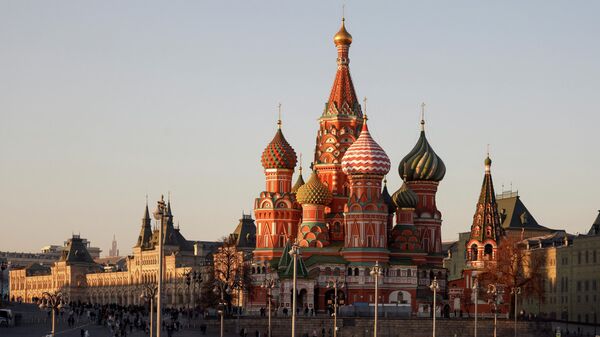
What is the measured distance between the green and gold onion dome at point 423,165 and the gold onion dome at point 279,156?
11344 millimetres

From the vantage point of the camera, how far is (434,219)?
433ft

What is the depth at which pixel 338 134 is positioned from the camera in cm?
13062

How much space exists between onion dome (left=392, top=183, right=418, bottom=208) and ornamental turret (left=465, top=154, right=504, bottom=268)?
6313mm

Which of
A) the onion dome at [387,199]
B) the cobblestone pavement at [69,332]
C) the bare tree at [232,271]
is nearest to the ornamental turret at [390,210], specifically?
the onion dome at [387,199]

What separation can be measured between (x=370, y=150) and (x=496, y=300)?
21240 millimetres

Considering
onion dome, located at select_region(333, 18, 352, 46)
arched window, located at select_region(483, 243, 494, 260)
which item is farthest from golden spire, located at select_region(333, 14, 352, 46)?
arched window, located at select_region(483, 243, 494, 260)

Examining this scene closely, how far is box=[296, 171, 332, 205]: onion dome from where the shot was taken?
124 metres

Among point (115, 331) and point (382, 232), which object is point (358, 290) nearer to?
point (382, 232)

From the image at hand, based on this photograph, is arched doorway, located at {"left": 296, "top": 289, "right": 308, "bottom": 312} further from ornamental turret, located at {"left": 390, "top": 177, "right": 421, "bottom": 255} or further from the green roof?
ornamental turret, located at {"left": 390, "top": 177, "right": 421, "bottom": 255}

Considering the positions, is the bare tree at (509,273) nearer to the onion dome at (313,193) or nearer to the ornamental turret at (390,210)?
the ornamental turret at (390,210)

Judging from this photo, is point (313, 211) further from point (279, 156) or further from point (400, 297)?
point (400, 297)

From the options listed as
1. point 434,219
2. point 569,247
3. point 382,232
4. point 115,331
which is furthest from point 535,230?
point 115,331

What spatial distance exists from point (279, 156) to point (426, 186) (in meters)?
15.2

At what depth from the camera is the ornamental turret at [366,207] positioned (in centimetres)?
12144
